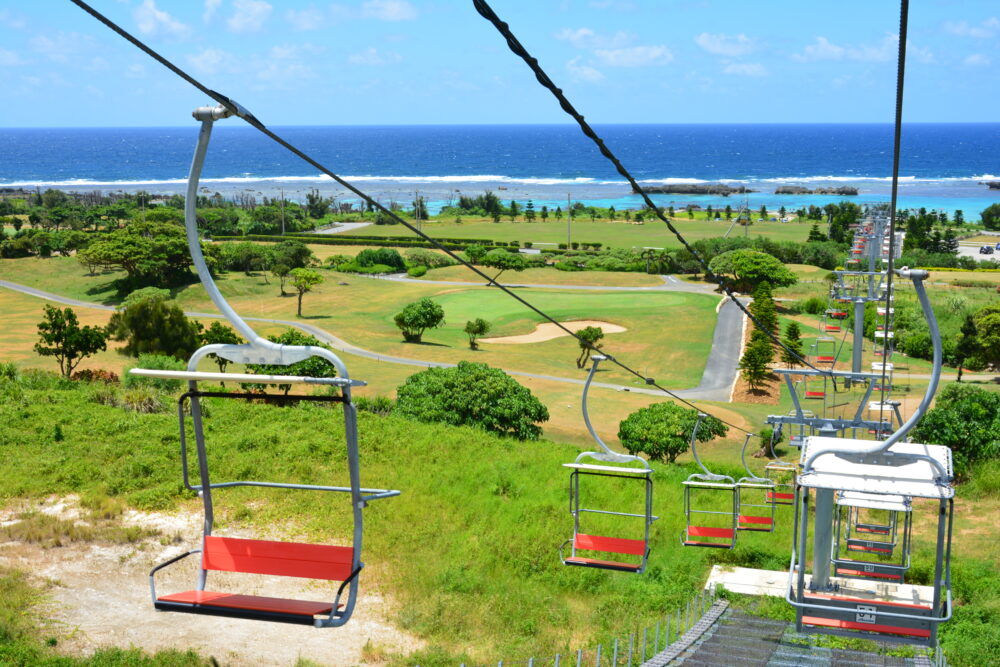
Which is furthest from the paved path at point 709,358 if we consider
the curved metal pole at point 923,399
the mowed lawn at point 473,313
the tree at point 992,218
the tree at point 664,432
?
the tree at point 992,218

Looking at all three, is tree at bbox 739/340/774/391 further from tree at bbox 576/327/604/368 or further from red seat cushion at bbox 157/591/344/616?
red seat cushion at bbox 157/591/344/616

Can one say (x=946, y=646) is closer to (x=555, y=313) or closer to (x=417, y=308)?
(x=417, y=308)

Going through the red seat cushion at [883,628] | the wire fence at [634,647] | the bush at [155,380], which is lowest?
the wire fence at [634,647]

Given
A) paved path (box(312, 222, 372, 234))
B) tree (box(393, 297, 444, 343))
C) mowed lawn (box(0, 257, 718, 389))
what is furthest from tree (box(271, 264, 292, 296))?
paved path (box(312, 222, 372, 234))

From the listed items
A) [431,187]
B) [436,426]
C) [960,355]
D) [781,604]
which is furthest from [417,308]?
[431,187]

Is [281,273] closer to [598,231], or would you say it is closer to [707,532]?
[598,231]

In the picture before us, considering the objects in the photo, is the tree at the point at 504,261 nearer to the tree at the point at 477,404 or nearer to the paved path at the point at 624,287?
the paved path at the point at 624,287

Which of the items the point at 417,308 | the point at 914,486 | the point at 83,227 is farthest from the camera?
the point at 83,227
